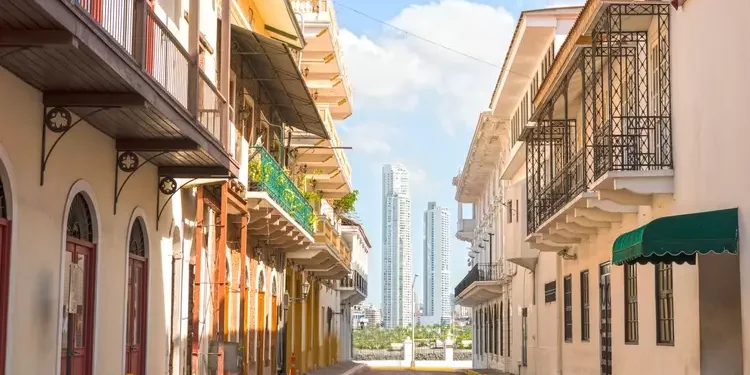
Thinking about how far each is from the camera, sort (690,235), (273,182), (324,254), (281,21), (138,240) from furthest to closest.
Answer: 1. (324,254)
2. (281,21)
3. (273,182)
4. (138,240)
5. (690,235)

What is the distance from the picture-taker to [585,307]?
24.4 metres

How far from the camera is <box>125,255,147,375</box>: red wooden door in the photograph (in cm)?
1580

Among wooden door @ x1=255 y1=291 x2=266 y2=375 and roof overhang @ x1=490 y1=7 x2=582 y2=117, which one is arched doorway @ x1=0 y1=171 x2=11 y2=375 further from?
roof overhang @ x1=490 y1=7 x2=582 y2=117

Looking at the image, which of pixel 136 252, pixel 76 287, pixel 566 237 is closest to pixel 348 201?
pixel 566 237

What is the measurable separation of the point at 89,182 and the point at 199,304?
6.24 meters

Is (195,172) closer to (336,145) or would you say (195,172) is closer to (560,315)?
(560,315)

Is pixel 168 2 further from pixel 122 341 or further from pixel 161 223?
pixel 122 341

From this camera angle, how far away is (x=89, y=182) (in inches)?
532

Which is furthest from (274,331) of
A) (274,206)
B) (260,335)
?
(274,206)

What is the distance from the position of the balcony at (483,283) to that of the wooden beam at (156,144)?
2743 centimetres

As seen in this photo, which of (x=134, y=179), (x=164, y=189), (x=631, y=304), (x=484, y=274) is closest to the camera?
(x=134, y=179)

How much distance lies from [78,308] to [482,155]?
3435 cm

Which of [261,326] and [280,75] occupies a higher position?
[280,75]

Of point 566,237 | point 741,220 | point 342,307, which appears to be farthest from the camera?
point 342,307
